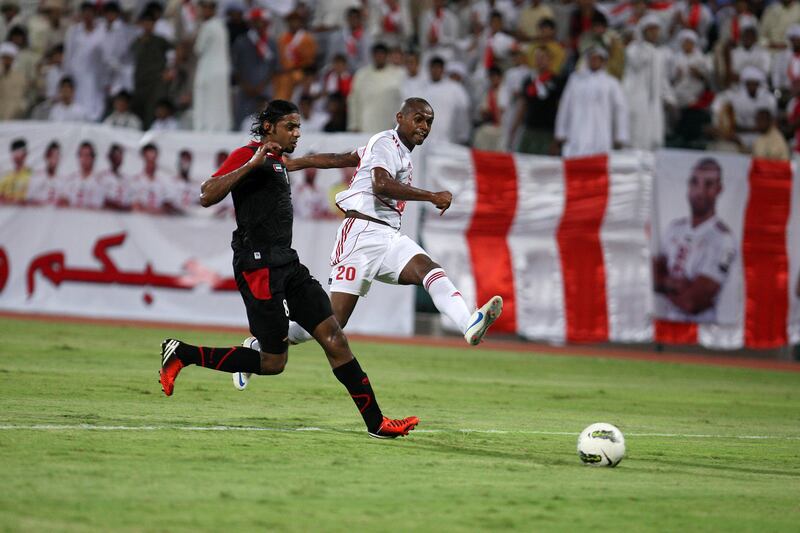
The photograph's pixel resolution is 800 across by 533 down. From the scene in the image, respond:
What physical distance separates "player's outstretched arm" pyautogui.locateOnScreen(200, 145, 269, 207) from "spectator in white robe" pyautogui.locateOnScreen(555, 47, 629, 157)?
1160 cm

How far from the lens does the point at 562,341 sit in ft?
62.5

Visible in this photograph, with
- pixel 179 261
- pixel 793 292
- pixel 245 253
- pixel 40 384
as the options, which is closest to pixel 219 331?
pixel 179 261

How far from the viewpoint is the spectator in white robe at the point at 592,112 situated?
1941cm

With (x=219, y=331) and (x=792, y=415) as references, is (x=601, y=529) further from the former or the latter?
(x=219, y=331)

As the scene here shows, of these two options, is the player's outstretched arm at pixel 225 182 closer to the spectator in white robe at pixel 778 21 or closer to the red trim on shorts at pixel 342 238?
the red trim on shorts at pixel 342 238

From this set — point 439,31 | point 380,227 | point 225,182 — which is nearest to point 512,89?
point 439,31

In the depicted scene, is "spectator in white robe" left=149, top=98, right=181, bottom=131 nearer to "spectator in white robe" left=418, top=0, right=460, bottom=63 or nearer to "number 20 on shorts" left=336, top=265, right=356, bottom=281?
"spectator in white robe" left=418, top=0, right=460, bottom=63

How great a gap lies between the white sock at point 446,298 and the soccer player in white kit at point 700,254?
377 inches

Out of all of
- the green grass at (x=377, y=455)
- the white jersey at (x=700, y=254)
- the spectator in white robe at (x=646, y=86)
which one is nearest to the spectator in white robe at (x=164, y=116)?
the green grass at (x=377, y=455)

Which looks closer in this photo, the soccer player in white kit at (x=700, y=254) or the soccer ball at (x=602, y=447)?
the soccer ball at (x=602, y=447)

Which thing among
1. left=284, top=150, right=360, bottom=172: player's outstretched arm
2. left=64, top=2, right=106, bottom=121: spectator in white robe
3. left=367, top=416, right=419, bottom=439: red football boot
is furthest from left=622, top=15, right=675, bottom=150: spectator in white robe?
left=367, top=416, right=419, bottom=439: red football boot

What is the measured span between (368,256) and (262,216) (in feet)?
5.62

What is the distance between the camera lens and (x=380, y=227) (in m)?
10.7

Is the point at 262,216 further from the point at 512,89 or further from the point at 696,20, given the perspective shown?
the point at 696,20
